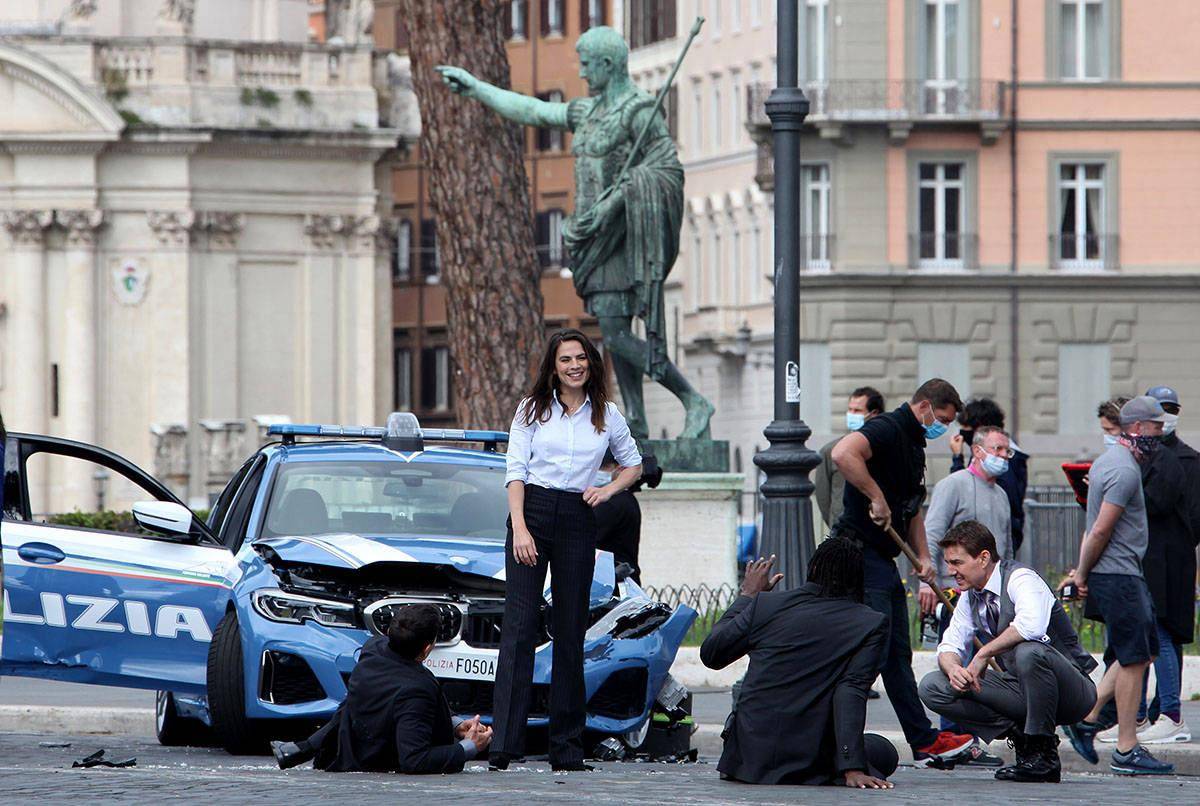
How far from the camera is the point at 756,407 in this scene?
68.3 metres

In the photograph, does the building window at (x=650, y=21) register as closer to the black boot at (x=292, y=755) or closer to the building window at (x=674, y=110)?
the building window at (x=674, y=110)

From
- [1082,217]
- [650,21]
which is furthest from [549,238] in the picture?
[1082,217]

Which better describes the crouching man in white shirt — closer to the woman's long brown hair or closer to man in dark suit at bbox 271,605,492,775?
the woman's long brown hair

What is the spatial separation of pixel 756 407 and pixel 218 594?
53834 millimetres

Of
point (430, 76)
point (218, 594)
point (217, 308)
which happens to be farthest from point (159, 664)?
point (217, 308)

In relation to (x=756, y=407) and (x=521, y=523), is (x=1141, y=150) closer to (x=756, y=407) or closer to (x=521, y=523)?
(x=756, y=407)

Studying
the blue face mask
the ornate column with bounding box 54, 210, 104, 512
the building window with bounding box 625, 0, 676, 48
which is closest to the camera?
the blue face mask

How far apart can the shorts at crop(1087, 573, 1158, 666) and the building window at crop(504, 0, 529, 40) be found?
2652 inches

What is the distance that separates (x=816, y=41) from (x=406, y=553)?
154 feet

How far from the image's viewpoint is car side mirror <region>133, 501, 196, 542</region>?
14.5 metres

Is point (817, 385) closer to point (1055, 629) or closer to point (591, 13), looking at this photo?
point (591, 13)

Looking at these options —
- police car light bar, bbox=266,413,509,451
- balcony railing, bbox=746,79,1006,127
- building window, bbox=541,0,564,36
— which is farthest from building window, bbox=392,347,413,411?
police car light bar, bbox=266,413,509,451

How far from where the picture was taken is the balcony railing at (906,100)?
5909 cm

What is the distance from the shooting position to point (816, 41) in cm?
6009
